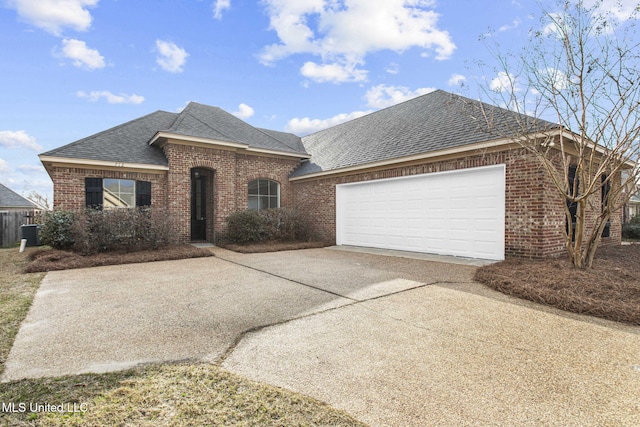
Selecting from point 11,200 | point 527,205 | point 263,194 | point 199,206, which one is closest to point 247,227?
point 263,194

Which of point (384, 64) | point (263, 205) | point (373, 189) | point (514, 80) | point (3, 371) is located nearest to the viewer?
point (3, 371)

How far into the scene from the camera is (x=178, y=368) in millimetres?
2398

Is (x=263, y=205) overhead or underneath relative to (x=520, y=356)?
overhead

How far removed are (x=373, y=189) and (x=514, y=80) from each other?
16.8 ft

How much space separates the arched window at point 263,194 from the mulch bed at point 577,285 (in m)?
9.27

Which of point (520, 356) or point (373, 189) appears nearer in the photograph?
point (520, 356)

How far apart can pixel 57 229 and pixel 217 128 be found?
6446 millimetres

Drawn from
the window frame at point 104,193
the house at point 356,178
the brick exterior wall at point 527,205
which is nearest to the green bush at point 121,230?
the window frame at point 104,193

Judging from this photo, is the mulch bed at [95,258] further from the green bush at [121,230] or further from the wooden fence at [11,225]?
the wooden fence at [11,225]

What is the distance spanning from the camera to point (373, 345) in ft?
9.33

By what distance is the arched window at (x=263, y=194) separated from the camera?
1297cm

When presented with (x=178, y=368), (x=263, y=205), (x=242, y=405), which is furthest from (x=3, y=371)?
(x=263, y=205)

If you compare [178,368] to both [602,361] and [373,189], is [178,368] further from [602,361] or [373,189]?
[373,189]

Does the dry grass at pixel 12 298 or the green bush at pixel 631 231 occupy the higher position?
the green bush at pixel 631 231
